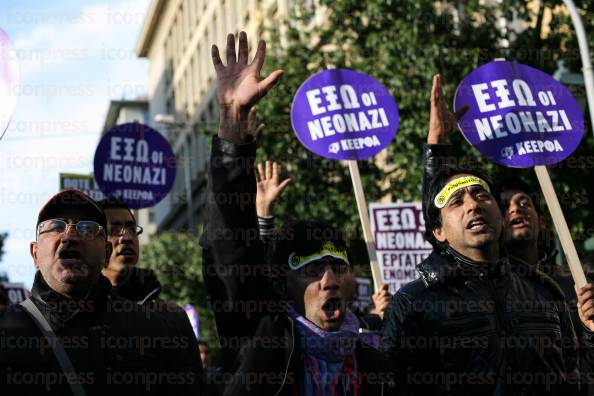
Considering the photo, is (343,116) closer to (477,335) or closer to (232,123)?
(477,335)

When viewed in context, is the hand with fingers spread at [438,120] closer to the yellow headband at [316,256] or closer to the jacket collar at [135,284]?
the yellow headband at [316,256]

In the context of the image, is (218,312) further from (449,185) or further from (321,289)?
(449,185)

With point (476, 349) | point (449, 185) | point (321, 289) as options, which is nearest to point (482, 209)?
point (449, 185)

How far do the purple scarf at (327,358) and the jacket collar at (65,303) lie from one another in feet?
2.33

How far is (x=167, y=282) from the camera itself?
99.1 feet

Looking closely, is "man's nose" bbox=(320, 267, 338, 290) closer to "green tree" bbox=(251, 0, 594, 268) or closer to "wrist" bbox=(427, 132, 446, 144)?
"wrist" bbox=(427, 132, 446, 144)

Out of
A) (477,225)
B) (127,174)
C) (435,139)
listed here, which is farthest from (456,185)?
(127,174)

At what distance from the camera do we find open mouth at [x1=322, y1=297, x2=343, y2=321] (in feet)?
11.9

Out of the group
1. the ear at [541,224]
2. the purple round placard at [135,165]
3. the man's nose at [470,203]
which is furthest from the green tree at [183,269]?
the man's nose at [470,203]

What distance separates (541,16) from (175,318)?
505 inches

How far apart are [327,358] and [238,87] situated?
0.98 metres

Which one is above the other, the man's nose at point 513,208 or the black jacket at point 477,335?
the man's nose at point 513,208

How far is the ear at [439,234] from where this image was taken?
4411 millimetres

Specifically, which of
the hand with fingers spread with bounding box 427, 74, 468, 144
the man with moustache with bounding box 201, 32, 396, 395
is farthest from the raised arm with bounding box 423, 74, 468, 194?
the man with moustache with bounding box 201, 32, 396, 395
